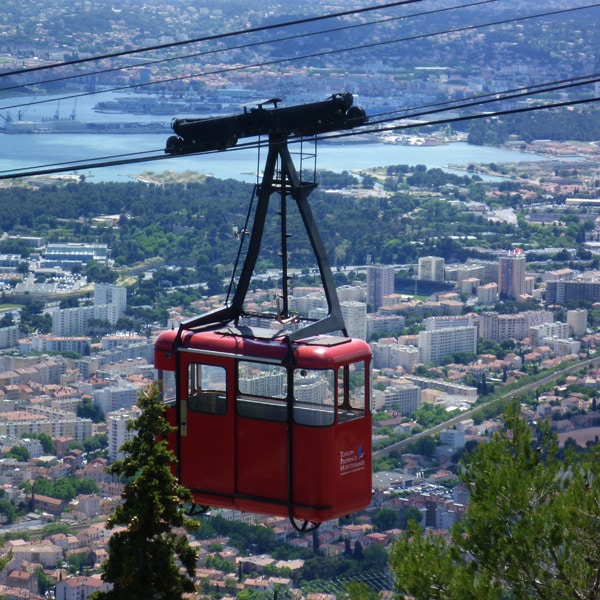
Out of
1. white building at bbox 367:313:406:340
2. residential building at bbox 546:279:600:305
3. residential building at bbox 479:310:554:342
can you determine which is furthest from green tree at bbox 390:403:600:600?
residential building at bbox 546:279:600:305

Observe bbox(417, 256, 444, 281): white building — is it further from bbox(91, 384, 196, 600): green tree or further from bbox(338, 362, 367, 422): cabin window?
bbox(91, 384, 196, 600): green tree

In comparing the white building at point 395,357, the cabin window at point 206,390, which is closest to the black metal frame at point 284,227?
the cabin window at point 206,390

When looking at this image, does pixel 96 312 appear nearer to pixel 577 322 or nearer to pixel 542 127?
pixel 577 322

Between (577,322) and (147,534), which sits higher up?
(147,534)

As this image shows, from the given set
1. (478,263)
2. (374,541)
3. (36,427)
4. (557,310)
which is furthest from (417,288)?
(374,541)

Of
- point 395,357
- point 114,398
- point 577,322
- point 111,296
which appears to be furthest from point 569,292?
point 114,398

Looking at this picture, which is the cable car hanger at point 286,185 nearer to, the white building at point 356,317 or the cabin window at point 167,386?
the cabin window at point 167,386

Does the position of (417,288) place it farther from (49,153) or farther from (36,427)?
(36,427)
